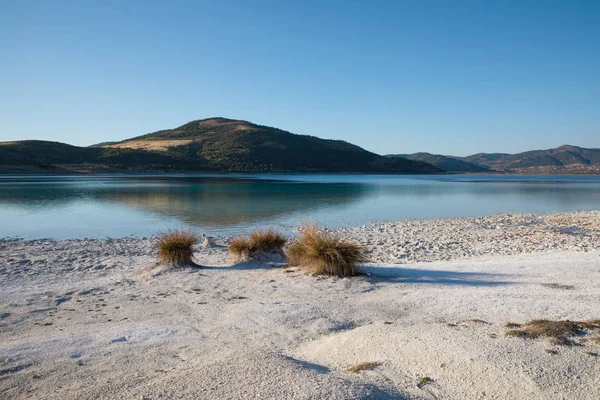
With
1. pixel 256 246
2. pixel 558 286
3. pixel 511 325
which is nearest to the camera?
pixel 511 325

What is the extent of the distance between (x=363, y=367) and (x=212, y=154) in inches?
4198

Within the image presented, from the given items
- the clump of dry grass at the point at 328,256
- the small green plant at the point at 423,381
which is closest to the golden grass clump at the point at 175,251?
the clump of dry grass at the point at 328,256

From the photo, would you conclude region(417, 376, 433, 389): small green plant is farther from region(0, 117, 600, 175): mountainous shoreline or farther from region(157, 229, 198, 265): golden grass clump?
region(0, 117, 600, 175): mountainous shoreline

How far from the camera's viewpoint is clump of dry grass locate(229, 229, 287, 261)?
32.9 feet

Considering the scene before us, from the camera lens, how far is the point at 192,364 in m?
4.30

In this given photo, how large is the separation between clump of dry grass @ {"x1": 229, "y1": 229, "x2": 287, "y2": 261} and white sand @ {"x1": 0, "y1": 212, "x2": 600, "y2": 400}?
492 millimetres

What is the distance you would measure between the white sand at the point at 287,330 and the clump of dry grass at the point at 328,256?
0.96ft

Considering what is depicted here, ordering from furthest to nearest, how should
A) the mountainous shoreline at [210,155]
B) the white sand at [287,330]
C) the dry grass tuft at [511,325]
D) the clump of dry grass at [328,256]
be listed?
the mountainous shoreline at [210,155], the clump of dry grass at [328,256], the dry grass tuft at [511,325], the white sand at [287,330]

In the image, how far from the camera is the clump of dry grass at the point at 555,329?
4469 mm

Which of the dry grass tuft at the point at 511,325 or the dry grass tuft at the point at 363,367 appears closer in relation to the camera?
the dry grass tuft at the point at 363,367

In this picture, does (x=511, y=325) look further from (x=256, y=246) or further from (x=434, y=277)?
(x=256, y=246)

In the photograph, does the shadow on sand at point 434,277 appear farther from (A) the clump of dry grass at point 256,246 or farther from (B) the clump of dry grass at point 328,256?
(A) the clump of dry grass at point 256,246

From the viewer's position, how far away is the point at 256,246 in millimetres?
10180

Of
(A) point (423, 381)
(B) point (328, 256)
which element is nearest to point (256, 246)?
(B) point (328, 256)
